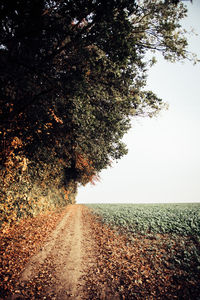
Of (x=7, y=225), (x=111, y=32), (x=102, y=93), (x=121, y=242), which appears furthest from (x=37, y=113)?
(x=121, y=242)

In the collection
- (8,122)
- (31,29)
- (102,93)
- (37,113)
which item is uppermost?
(31,29)

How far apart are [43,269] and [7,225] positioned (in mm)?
3277

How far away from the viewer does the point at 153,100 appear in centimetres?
769

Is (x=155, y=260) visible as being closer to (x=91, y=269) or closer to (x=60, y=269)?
(x=91, y=269)

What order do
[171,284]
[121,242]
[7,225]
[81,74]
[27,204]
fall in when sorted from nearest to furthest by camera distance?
[171,284] < [81,74] < [7,225] < [121,242] < [27,204]

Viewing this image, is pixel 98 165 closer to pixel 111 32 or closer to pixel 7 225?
pixel 7 225

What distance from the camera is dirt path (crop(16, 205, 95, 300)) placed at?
380cm

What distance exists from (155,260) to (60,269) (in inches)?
143

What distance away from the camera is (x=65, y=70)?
661cm

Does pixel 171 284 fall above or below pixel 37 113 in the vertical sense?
below

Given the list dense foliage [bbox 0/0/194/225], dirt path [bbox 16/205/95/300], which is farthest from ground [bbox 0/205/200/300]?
dense foliage [bbox 0/0/194/225]

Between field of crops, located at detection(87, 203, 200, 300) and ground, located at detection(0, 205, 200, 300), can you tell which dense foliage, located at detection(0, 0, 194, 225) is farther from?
field of crops, located at detection(87, 203, 200, 300)

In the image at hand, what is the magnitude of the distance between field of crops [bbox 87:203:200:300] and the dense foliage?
5546mm

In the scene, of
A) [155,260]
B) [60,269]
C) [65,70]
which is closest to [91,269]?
[60,269]
